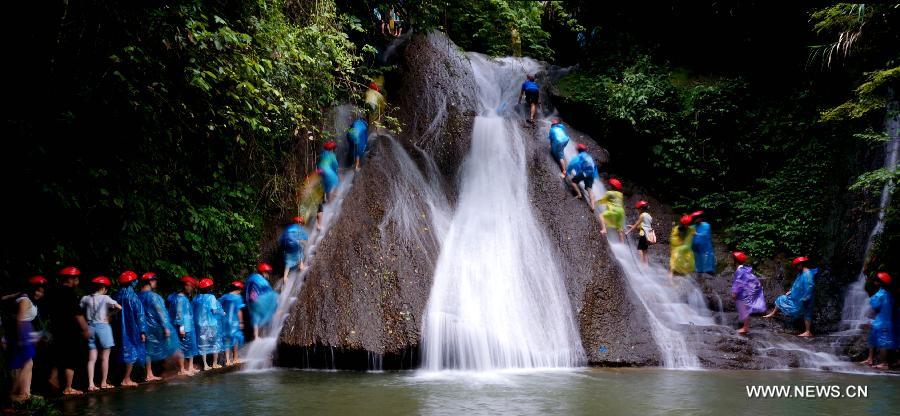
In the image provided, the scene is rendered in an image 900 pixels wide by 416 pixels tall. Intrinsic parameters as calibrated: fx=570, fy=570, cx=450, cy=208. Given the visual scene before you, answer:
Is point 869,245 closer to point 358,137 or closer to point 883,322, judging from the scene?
point 883,322

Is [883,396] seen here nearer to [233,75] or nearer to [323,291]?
[323,291]

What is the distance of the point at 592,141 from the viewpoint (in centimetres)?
1548

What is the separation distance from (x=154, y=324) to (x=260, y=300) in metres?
1.74

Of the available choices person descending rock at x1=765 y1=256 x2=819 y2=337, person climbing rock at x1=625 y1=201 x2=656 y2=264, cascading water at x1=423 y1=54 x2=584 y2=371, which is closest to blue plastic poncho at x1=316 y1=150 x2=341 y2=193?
cascading water at x1=423 y1=54 x2=584 y2=371

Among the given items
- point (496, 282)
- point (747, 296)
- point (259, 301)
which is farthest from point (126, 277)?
point (747, 296)

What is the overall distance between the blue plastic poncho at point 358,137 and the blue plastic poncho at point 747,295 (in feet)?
26.4

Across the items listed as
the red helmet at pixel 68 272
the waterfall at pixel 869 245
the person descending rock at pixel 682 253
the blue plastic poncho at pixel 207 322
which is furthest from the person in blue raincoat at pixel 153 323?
the waterfall at pixel 869 245

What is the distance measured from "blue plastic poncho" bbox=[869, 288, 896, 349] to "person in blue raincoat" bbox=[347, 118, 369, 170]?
32.0 feet

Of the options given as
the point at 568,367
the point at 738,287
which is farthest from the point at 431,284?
the point at 738,287

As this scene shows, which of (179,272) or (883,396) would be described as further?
(179,272)

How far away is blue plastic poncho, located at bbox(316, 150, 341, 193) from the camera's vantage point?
11859mm

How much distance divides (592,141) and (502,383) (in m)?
9.32

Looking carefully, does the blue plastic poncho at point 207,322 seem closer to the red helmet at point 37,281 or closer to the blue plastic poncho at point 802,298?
the red helmet at point 37,281

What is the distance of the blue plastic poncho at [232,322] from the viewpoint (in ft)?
30.3
